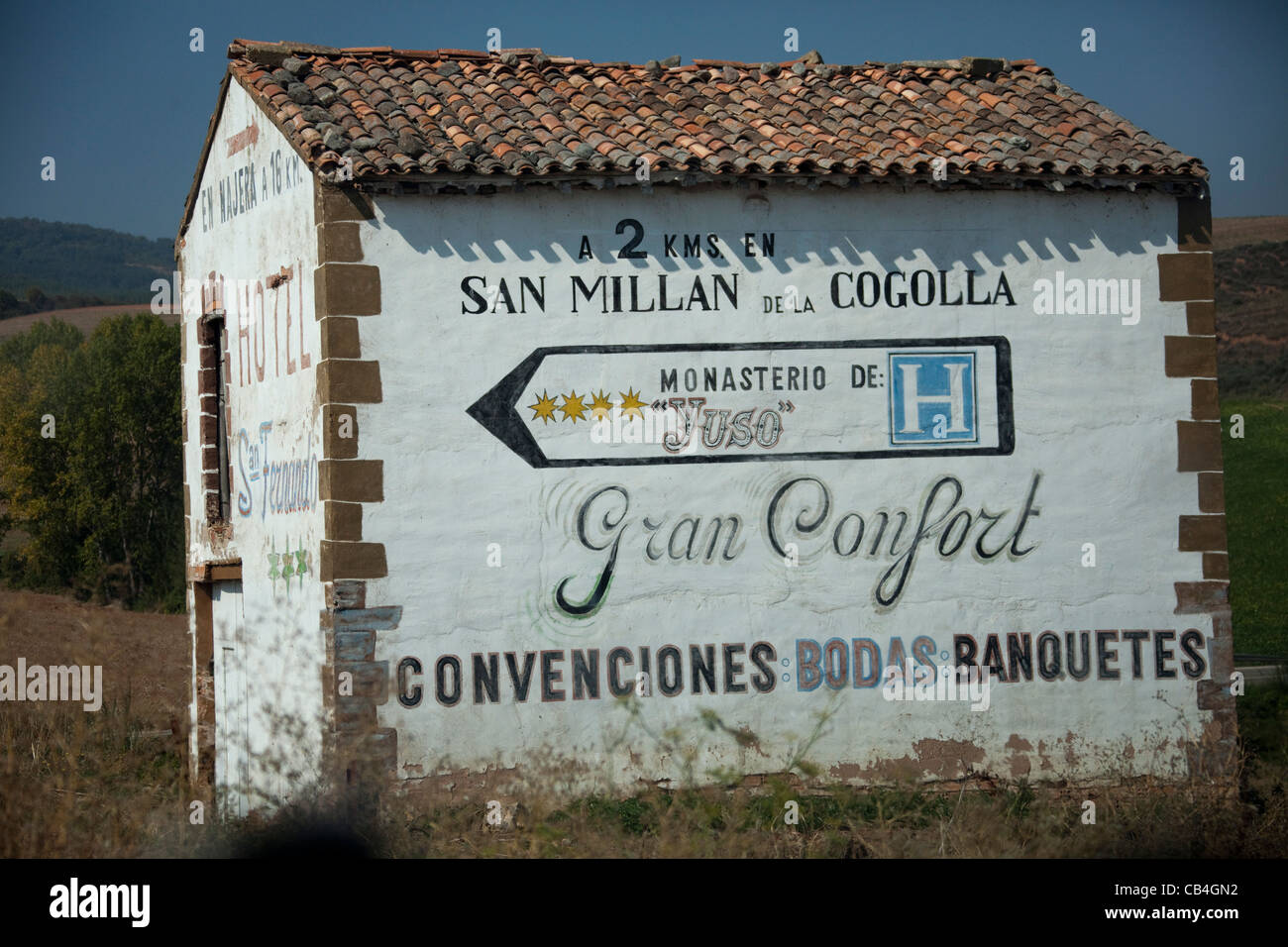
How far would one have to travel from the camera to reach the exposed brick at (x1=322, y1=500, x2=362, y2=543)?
9938 mm

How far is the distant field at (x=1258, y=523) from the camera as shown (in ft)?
93.7

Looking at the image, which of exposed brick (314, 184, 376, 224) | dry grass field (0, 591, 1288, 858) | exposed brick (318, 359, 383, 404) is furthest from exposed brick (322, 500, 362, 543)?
exposed brick (314, 184, 376, 224)

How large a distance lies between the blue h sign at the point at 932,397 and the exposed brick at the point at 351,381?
390cm

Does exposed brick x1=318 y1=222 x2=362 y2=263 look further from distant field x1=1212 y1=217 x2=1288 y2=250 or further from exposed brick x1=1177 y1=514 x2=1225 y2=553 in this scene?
distant field x1=1212 y1=217 x2=1288 y2=250

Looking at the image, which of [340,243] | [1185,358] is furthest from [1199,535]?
[340,243]

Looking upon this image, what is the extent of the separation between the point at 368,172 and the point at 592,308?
1.90 meters

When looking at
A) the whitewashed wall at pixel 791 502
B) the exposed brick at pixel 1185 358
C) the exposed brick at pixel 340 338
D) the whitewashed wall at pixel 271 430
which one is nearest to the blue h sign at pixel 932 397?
the whitewashed wall at pixel 791 502

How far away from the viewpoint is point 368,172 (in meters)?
9.92

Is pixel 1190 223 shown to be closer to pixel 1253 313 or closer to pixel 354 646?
pixel 354 646

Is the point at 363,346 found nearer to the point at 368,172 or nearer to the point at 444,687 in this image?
the point at 368,172

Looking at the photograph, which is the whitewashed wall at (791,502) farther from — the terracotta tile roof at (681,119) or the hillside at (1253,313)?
the hillside at (1253,313)

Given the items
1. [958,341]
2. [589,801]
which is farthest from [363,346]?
[958,341]

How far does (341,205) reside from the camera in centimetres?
1002

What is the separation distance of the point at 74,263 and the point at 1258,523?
6917 cm
